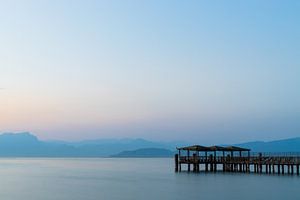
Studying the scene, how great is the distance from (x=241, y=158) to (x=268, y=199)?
29.4m

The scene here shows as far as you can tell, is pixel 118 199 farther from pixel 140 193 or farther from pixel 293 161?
pixel 293 161

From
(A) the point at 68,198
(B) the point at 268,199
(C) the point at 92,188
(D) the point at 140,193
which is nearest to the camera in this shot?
(B) the point at 268,199

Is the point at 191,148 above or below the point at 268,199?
above

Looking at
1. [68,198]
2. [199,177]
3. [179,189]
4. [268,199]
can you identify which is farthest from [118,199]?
[199,177]

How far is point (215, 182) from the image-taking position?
65500 millimetres

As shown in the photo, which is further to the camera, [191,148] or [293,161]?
[191,148]

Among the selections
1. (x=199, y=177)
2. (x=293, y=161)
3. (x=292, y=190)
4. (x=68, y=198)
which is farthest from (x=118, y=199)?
(x=293, y=161)

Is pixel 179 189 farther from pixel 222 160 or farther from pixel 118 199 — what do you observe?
pixel 222 160

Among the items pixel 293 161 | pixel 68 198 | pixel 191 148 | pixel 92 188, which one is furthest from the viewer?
pixel 191 148

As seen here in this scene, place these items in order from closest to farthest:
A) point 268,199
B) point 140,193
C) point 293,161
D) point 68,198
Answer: point 268,199, point 68,198, point 140,193, point 293,161

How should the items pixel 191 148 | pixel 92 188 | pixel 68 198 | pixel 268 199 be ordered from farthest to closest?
pixel 191 148
pixel 92 188
pixel 68 198
pixel 268 199

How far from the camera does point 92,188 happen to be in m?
63.7

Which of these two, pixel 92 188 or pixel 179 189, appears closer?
pixel 179 189

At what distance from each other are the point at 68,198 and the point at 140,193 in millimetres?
8159
